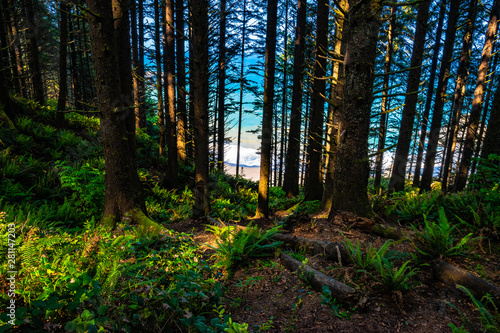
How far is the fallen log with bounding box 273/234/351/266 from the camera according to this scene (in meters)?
3.60

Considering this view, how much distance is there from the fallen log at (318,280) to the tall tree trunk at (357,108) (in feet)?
5.36

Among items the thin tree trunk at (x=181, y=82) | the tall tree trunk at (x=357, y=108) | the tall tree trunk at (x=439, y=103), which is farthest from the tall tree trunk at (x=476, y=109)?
the thin tree trunk at (x=181, y=82)

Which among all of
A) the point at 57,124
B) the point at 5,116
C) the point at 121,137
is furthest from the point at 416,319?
the point at 57,124

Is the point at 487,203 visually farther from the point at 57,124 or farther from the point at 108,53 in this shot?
the point at 57,124

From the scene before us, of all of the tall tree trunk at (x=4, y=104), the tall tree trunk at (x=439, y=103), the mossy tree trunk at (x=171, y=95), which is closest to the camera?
the tall tree trunk at (x=4, y=104)

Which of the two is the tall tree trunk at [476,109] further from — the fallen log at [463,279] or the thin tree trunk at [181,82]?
the thin tree trunk at [181,82]

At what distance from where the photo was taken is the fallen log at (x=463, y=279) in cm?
267

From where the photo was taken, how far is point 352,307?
2684mm

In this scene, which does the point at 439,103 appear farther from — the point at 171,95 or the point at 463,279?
the point at 171,95

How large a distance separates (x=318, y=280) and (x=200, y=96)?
210 inches

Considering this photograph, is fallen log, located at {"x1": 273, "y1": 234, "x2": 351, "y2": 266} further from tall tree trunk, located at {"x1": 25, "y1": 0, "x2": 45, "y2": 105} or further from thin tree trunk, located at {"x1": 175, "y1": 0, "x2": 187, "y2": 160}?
tall tree trunk, located at {"x1": 25, "y1": 0, "x2": 45, "y2": 105}

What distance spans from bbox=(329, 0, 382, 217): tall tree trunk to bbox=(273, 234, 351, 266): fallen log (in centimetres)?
101

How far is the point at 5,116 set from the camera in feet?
29.0

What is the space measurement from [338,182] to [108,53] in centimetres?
524
